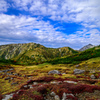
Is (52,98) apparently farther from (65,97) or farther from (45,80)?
(45,80)

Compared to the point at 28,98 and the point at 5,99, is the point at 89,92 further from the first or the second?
the point at 5,99

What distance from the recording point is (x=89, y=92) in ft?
51.9

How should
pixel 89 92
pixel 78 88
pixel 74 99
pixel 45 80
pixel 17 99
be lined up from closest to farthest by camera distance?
pixel 74 99, pixel 17 99, pixel 89 92, pixel 78 88, pixel 45 80

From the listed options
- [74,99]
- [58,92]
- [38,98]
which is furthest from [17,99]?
[74,99]

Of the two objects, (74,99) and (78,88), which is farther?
(78,88)

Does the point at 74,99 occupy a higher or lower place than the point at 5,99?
higher

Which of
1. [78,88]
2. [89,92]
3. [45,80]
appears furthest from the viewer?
[45,80]

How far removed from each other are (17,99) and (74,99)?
10.5 m

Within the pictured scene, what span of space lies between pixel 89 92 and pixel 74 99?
13.8ft

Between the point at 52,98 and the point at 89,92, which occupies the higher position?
the point at 89,92

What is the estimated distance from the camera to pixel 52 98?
1554 centimetres

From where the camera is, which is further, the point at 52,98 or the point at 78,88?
the point at 78,88

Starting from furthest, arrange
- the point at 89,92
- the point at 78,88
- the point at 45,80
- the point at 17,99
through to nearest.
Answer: the point at 45,80, the point at 78,88, the point at 89,92, the point at 17,99

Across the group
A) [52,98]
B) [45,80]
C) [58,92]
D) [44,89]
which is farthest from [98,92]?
[45,80]
